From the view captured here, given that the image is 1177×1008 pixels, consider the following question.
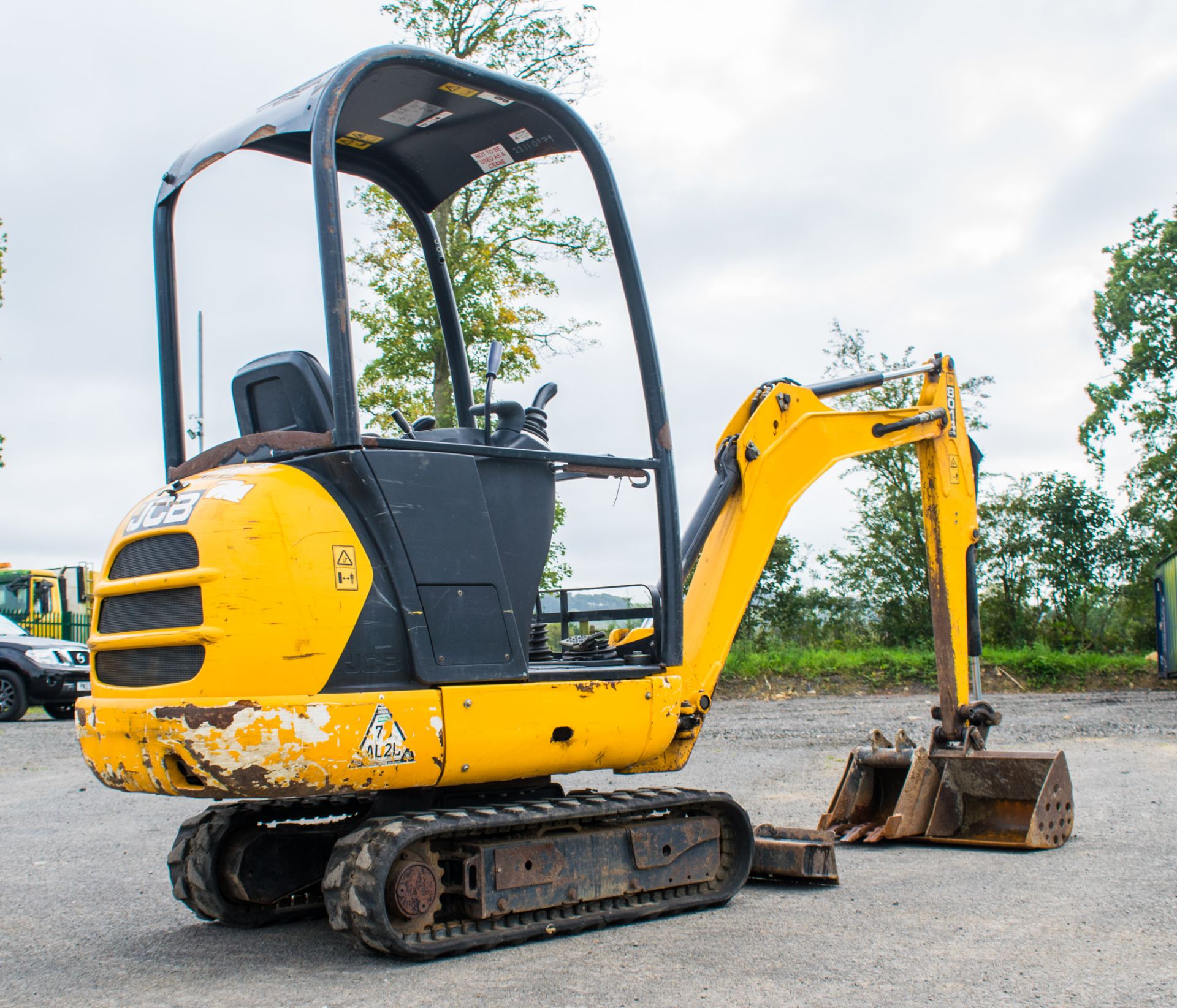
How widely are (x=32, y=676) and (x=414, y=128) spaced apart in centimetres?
1248

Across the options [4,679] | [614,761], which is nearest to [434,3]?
[4,679]

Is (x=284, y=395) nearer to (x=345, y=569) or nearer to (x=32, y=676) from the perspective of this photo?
(x=345, y=569)

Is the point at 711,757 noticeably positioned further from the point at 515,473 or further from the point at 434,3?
the point at 434,3

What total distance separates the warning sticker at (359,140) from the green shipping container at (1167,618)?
808 inches

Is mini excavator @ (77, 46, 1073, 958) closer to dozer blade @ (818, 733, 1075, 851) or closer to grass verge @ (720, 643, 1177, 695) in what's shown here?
dozer blade @ (818, 733, 1075, 851)

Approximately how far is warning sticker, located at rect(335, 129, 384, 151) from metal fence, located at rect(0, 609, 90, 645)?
20.2 metres

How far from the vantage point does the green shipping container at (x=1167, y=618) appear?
2180cm

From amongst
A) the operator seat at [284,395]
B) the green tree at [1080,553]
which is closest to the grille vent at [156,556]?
the operator seat at [284,395]

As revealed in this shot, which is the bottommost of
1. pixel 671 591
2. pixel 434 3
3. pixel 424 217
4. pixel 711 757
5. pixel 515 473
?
pixel 711 757

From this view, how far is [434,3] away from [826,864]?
672 inches

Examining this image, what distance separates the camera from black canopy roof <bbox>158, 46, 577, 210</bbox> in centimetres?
435

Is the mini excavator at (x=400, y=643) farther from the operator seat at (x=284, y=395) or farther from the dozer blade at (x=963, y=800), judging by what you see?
the dozer blade at (x=963, y=800)

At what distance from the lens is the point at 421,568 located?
4.10 m

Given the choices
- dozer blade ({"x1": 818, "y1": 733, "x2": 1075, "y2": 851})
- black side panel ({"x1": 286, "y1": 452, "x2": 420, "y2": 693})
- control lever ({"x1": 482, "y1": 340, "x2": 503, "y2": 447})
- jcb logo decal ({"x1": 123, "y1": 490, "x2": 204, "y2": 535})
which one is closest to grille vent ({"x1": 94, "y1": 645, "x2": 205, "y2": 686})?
jcb logo decal ({"x1": 123, "y1": 490, "x2": 204, "y2": 535})
